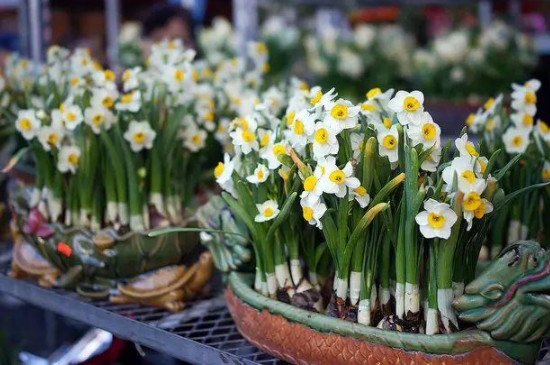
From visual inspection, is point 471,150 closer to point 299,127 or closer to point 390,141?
point 390,141

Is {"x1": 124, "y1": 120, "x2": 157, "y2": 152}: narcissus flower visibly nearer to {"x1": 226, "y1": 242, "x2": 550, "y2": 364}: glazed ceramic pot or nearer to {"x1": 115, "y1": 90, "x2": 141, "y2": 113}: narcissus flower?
{"x1": 115, "y1": 90, "x2": 141, "y2": 113}: narcissus flower

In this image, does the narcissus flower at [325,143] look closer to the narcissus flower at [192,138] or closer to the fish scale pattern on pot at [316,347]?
the fish scale pattern on pot at [316,347]

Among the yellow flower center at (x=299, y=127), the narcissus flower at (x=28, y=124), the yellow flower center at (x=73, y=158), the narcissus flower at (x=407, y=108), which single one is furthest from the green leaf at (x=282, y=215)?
the narcissus flower at (x=28, y=124)

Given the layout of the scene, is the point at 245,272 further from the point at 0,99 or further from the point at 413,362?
the point at 0,99

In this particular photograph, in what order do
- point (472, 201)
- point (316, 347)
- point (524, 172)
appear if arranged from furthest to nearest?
point (524, 172)
point (316, 347)
point (472, 201)

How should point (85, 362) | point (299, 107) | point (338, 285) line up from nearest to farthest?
point (338, 285), point (299, 107), point (85, 362)

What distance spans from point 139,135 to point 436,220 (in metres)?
0.73

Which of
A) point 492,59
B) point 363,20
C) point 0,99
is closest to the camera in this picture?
point 0,99

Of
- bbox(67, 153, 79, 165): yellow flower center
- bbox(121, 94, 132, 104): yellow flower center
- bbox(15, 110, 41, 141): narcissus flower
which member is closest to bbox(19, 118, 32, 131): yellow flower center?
bbox(15, 110, 41, 141): narcissus flower

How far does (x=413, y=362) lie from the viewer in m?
1.03

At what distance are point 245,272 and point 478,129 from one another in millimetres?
621

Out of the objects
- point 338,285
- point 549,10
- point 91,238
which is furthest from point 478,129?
point 549,10

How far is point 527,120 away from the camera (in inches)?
56.4

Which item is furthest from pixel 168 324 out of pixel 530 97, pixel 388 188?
pixel 530 97
